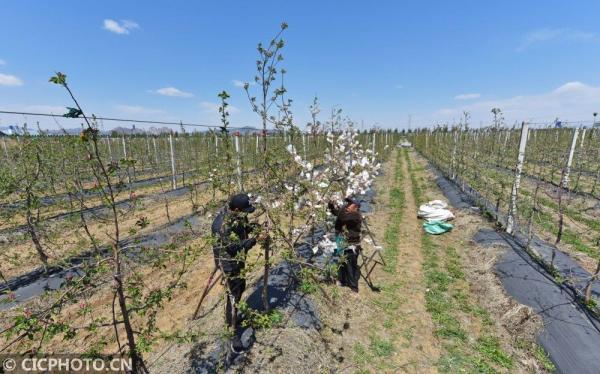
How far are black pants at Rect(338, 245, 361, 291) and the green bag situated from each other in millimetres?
4392

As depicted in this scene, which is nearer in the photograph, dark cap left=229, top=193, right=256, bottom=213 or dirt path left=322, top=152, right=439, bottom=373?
dark cap left=229, top=193, right=256, bottom=213

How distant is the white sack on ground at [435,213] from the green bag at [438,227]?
17 centimetres

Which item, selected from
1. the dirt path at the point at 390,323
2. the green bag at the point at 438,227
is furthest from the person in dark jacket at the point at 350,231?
the green bag at the point at 438,227

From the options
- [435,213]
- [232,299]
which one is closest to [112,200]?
[232,299]

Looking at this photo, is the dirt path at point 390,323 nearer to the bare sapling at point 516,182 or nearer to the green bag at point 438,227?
the green bag at point 438,227

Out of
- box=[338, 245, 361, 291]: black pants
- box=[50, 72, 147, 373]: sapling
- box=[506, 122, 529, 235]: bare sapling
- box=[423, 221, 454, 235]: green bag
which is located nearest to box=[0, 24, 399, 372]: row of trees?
box=[50, 72, 147, 373]: sapling

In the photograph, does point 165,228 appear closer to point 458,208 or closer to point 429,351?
point 429,351

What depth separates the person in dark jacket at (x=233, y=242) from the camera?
10.6ft

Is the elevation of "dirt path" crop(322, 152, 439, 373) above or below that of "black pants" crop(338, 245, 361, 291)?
below

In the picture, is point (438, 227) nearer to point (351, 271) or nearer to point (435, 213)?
point (435, 213)

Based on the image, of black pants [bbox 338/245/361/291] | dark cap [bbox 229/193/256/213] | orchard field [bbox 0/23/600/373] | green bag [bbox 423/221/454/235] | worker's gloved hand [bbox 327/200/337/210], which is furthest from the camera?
green bag [bbox 423/221/454/235]

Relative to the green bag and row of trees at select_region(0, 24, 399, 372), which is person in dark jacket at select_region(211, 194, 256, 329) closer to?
row of trees at select_region(0, 24, 399, 372)

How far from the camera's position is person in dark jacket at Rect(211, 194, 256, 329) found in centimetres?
324

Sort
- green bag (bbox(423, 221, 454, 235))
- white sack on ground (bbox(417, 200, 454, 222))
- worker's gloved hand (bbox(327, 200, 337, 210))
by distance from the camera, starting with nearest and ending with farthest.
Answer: worker's gloved hand (bbox(327, 200, 337, 210)), green bag (bbox(423, 221, 454, 235)), white sack on ground (bbox(417, 200, 454, 222))
